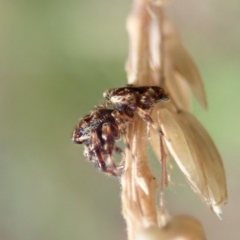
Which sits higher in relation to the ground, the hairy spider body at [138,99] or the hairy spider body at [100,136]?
the hairy spider body at [138,99]

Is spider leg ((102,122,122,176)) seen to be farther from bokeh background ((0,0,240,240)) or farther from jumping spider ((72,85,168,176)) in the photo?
bokeh background ((0,0,240,240))

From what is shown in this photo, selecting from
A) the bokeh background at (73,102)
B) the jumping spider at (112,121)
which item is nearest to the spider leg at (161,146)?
the jumping spider at (112,121)

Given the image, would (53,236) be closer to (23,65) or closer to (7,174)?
(7,174)

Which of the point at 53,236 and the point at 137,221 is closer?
the point at 137,221

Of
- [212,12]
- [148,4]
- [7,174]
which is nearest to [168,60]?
[148,4]

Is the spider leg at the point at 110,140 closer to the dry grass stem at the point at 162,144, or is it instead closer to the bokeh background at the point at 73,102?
the dry grass stem at the point at 162,144
